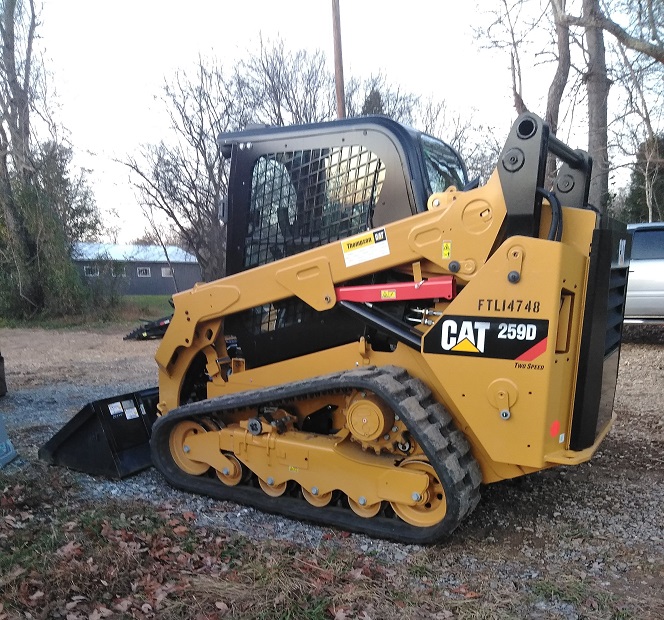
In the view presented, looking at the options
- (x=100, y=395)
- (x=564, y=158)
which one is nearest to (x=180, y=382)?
(x=564, y=158)

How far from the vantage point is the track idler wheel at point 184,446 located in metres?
4.37

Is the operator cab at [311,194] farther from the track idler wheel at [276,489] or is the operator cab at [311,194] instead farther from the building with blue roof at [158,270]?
the building with blue roof at [158,270]

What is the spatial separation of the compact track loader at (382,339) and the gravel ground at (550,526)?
0.54ft

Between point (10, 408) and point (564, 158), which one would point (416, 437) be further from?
point (10, 408)

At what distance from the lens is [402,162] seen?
3824 millimetres

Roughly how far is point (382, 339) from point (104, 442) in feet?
7.58

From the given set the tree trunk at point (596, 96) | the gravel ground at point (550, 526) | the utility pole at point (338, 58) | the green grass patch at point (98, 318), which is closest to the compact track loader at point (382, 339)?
the gravel ground at point (550, 526)

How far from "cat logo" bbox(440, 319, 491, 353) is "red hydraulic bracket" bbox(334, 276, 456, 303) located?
212 mm

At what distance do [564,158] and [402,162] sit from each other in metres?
0.97

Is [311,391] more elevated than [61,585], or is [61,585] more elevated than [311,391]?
[311,391]

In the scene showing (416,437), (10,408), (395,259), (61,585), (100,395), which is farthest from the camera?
(100,395)

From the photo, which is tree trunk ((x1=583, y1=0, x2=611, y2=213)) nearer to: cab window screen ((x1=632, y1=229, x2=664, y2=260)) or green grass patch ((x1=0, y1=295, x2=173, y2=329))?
cab window screen ((x1=632, y1=229, x2=664, y2=260))

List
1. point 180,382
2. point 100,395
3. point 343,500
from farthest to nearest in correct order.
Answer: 1. point 100,395
2. point 180,382
3. point 343,500

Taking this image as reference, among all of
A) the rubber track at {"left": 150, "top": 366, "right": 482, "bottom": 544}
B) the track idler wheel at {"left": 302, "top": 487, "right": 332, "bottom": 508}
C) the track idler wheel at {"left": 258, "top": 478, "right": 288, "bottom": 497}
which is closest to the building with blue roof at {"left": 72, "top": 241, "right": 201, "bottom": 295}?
the rubber track at {"left": 150, "top": 366, "right": 482, "bottom": 544}
